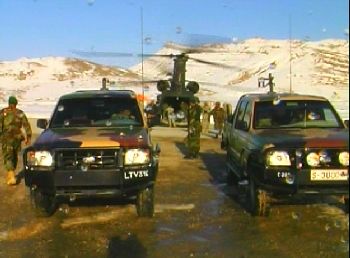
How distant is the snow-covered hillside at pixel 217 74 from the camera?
6869 cm

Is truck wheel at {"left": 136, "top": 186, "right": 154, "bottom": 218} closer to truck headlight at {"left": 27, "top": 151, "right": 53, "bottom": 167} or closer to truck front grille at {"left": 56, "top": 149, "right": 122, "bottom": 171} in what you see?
truck front grille at {"left": 56, "top": 149, "right": 122, "bottom": 171}

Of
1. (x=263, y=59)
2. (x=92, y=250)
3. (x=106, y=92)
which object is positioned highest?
(x=263, y=59)

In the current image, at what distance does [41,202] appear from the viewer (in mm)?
8258

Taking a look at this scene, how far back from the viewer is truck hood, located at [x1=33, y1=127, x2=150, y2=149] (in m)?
7.63

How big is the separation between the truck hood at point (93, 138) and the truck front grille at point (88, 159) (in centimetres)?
8

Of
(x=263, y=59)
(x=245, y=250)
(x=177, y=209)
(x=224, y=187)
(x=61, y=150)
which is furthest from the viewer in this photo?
(x=263, y=59)

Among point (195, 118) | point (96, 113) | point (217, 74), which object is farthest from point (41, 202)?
point (217, 74)

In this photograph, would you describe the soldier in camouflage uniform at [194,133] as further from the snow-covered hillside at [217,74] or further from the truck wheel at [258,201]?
the snow-covered hillside at [217,74]

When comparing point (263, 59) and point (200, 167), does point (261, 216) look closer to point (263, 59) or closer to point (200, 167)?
point (200, 167)

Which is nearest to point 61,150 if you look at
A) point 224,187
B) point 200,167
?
point 224,187

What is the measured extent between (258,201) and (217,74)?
3931 inches

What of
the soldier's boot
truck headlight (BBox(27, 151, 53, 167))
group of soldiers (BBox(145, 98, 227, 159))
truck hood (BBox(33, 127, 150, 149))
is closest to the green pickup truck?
truck hood (BBox(33, 127, 150, 149))

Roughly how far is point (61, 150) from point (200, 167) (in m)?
6.20

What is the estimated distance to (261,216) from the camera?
8.09 metres
